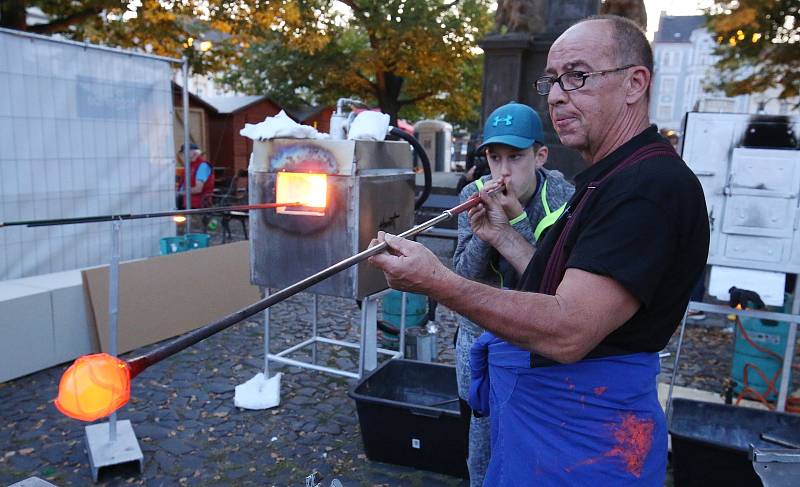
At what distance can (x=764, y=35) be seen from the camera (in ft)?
48.6

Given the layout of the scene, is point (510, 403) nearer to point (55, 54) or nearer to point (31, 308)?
point (31, 308)

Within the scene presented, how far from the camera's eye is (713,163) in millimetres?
4383

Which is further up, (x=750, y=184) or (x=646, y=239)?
(x=750, y=184)

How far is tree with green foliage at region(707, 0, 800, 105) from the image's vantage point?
508 inches

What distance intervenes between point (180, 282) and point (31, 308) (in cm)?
139

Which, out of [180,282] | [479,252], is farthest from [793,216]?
[180,282]

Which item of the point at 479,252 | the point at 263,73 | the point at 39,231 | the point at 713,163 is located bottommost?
the point at 39,231

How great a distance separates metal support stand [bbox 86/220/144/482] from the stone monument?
5.64 m

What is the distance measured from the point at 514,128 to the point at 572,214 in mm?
1090

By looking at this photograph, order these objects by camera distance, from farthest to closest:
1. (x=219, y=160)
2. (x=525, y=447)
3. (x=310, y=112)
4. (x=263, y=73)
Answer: (x=263, y=73) → (x=310, y=112) → (x=219, y=160) → (x=525, y=447)

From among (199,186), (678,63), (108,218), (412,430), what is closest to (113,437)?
(108,218)

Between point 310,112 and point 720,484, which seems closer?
point 720,484

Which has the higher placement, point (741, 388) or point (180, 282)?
point (180, 282)

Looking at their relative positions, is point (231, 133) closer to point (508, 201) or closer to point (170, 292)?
point (170, 292)
